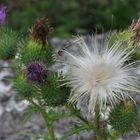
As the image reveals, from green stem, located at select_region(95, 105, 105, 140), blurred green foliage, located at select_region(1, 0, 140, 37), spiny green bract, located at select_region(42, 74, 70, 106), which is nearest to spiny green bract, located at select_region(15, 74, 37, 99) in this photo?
spiny green bract, located at select_region(42, 74, 70, 106)

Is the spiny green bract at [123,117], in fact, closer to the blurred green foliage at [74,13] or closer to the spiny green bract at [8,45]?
the spiny green bract at [8,45]

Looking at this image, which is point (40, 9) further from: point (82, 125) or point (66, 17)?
point (82, 125)

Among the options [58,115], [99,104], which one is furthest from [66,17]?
[99,104]

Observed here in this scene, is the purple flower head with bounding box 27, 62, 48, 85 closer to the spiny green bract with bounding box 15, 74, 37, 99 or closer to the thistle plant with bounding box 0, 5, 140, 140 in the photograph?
the thistle plant with bounding box 0, 5, 140, 140

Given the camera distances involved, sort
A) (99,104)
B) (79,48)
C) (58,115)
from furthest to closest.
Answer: (58,115), (79,48), (99,104)

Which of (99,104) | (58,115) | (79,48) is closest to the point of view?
(99,104)

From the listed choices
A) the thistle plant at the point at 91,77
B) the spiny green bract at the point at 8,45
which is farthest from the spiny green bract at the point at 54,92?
the spiny green bract at the point at 8,45

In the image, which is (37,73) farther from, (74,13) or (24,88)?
(74,13)
